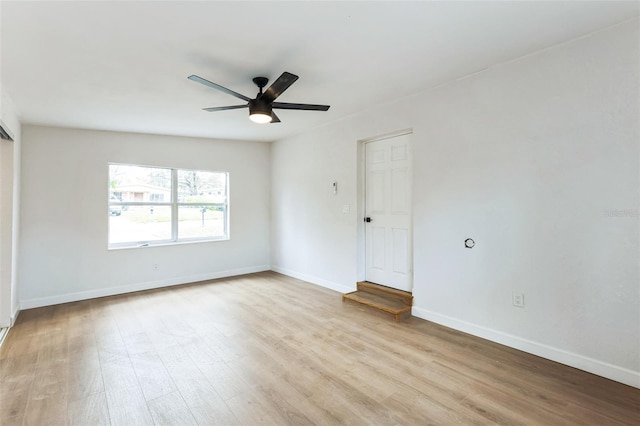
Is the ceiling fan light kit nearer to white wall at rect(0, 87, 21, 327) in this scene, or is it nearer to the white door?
the white door

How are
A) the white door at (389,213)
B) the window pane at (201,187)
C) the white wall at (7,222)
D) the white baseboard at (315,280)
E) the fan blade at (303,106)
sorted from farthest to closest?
the window pane at (201,187) → the white baseboard at (315,280) → the white door at (389,213) → the white wall at (7,222) → the fan blade at (303,106)

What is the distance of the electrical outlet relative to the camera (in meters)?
2.74

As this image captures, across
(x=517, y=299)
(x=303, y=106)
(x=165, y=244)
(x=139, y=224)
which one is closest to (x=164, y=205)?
(x=139, y=224)

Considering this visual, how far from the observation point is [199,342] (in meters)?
Answer: 2.98

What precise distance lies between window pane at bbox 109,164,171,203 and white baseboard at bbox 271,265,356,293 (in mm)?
2327

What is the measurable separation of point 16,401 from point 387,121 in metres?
4.16

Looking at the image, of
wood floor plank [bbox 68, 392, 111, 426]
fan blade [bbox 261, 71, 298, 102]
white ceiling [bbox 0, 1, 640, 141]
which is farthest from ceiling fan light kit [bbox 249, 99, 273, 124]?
wood floor plank [bbox 68, 392, 111, 426]

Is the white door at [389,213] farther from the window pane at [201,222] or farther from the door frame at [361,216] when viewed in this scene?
the window pane at [201,222]

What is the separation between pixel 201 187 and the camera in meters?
5.55

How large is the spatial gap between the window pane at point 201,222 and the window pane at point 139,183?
1.28 ft

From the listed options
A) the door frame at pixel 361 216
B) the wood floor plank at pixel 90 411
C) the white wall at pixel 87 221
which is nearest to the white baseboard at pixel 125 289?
the white wall at pixel 87 221

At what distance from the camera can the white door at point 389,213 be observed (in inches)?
152

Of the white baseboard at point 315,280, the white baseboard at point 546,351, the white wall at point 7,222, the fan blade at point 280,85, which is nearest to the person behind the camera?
the white baseboard at point 546,351

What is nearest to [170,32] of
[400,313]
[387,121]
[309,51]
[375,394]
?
[309,51]
